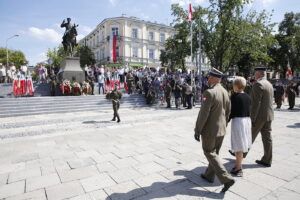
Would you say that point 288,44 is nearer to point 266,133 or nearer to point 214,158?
point 266,133

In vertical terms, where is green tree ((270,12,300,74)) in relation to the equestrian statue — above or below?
above

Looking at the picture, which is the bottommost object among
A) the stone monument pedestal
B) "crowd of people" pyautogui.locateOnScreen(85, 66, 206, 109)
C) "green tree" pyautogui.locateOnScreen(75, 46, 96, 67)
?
"crowd of people" pyautogui.locateOnScreen(85, 66, 206, 109)

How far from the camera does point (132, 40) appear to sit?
1847 inches

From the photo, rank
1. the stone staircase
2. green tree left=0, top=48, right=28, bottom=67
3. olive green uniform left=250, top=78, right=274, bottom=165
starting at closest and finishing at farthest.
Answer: olive green uniform left=250, top=78, right=274, bottom=165 < the stone staircase < green tree left=0, top=48, right=28, bottom=67

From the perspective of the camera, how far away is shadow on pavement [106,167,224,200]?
10.4 feet

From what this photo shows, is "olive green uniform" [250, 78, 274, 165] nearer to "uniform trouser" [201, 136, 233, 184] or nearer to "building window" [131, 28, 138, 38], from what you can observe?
"uniform trouser" [201, 136, 233, 184]

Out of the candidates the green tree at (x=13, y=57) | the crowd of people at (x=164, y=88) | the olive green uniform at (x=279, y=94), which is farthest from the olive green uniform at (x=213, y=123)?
the green tree at (x=13, y=57)

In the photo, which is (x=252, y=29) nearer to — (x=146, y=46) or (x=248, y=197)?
(x=248, y=197)

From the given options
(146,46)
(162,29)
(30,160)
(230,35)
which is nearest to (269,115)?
(30,160)

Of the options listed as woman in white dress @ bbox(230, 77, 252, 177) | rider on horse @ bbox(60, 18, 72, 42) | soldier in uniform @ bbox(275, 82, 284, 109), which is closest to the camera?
woman in white dress @ bbox(230, 77, 252, 177)

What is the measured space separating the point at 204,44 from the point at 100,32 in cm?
3854

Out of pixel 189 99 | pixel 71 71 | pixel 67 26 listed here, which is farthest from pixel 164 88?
pixel 67 26

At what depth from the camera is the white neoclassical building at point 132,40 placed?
151ft

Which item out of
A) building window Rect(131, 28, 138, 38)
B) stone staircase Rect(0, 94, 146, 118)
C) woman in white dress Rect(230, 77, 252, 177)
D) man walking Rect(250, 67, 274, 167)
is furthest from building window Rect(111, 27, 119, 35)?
woman in white dress Rect(230, 77, 252, 177)
